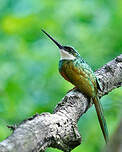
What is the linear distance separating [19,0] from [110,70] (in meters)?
1.82

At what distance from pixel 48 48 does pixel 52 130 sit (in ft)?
8.33

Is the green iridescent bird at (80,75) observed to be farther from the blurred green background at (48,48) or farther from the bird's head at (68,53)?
the blurred green background at (48,48)

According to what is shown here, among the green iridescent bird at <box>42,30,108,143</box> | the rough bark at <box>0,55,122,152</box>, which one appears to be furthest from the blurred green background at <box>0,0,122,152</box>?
the rough bark at <box>0,55,122,152</box>

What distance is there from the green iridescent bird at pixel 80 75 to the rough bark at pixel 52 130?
107 millimetres

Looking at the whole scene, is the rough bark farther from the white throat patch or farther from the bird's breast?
the white throat patch

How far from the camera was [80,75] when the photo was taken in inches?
122

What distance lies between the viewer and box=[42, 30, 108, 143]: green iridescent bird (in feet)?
9.30

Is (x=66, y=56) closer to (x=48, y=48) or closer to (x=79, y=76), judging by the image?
(x=79, y=76)

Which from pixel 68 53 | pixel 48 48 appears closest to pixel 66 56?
pixel 68 53

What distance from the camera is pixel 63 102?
2336 millimetres

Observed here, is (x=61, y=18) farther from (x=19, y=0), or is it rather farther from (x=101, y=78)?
(x=101, y=78)

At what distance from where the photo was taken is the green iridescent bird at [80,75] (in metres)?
2.83

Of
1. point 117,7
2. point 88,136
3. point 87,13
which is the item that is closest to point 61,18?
point 87,13

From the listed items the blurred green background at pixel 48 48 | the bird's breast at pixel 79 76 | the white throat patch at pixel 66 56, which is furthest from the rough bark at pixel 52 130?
the blurred green background at pixel 48 48
